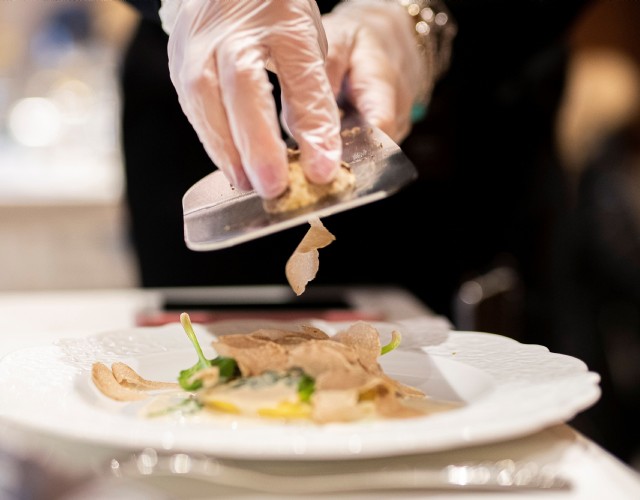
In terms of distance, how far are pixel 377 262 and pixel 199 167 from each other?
0.46 meters

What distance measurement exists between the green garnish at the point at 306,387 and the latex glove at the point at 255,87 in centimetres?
20

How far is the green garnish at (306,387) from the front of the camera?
2.27 ft

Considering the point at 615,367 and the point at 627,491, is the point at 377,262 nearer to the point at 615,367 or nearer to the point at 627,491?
the point at 615,367

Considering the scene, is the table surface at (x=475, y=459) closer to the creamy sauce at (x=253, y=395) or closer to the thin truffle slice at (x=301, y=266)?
the creamy sauce at (x=253, y=395)

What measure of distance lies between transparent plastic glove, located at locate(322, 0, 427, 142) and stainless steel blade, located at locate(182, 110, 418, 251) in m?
0.17

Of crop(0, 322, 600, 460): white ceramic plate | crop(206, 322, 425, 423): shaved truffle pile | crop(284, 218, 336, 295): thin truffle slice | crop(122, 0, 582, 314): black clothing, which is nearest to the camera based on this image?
crop(0, 322, 600, 460): white ceramic plate

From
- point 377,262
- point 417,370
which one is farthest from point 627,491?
point 377,262

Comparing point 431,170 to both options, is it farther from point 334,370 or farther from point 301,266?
point 334,370

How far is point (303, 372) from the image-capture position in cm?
72

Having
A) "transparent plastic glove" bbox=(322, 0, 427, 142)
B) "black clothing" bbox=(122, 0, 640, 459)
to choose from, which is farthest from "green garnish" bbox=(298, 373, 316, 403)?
"black clothing" bbox=(122, 0, 640, 459)

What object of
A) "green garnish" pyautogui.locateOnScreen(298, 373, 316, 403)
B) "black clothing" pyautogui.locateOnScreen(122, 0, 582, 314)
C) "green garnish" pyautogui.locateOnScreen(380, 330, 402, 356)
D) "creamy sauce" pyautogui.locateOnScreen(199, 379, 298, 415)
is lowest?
"black clothing" pyautogui.locateOnScreen(122, 0, 582, 314)

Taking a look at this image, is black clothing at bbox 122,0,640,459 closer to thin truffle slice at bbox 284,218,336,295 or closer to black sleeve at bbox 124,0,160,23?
black sleeve at bbox 124,0,160,23

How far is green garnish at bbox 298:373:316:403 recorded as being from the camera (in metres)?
0.69

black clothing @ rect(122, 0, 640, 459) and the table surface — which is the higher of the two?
the table surface
